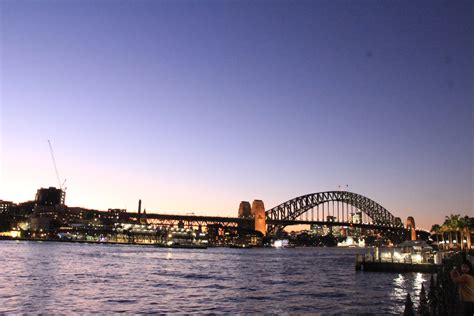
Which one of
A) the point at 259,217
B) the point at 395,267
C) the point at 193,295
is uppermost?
the point at 259,217

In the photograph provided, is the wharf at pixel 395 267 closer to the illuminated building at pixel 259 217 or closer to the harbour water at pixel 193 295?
the harbour water at pixel 193 295

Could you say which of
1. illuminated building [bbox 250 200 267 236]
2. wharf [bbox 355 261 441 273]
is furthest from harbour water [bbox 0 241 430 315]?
illuminated building [bbox 250 200 267 236]

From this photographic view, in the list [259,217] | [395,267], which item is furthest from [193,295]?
[259,217]

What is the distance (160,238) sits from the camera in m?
192

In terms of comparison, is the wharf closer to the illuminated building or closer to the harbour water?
the harbour water

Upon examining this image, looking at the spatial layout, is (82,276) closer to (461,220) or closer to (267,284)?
(267,284)

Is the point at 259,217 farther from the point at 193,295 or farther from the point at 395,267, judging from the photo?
the point at 193,295

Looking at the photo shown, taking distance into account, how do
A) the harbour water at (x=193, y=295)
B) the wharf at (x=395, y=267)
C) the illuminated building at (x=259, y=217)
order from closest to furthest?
1. the harbour water at (x=193, y=295)
2. the wharf at (x=395, y=267)
3. the illuminated building at (x=259, y=217)

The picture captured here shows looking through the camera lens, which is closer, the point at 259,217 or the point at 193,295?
the point at 193,295

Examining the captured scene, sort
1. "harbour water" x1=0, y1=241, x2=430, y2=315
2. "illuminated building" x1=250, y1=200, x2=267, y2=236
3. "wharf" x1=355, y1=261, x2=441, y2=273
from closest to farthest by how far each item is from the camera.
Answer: "harbour water" x1=0, y1=241, x2=430, y2=315
"wharf" x1=355, y1=261, x2=441, y2=273
"illuminated building" x1=250, y1=200, x2=267, y2=236

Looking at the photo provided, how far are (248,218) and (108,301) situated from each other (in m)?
156

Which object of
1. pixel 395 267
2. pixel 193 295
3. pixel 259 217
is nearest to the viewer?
pixel 193 295

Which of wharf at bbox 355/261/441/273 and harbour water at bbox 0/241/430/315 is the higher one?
wharf at bbox 355/261/441/273

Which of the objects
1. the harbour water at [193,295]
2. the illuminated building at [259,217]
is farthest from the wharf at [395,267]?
the illuminated building at [259,217]
